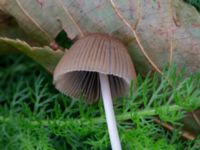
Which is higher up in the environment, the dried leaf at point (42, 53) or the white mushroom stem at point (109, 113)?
the dried leaf at point (42, 53)

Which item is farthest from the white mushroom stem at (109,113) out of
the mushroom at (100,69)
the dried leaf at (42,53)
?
the dried leaf at (42,53)

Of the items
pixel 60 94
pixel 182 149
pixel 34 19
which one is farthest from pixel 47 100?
pixel 182 149

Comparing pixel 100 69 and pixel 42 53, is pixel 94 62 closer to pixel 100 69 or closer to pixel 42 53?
pixel 100 69

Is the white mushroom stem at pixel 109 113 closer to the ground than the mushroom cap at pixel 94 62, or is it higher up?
closer to the ground

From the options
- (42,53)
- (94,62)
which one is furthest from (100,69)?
(42,53)

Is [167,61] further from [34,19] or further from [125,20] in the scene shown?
[34,19]

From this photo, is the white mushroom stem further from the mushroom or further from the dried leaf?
the dried leaf

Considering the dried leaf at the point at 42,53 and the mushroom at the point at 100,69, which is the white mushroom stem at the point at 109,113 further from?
the dried leaf at the point at 42,53

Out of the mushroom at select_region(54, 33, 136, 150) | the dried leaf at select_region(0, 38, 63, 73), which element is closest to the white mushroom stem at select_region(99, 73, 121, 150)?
the mushroom at select_region(54, 33, 136, 150)
